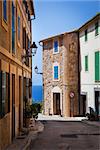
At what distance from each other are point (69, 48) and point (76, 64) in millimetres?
1631

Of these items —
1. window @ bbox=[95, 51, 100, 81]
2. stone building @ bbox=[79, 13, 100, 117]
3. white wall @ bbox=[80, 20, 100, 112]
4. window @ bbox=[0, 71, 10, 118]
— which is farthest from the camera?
white wall @ bbox=[80, 20, 100, 112]

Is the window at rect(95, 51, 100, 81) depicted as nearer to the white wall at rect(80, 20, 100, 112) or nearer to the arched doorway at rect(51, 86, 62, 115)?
the white wall at rect(80, 20, 100, 112)

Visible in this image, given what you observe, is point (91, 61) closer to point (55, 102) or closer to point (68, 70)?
point (68, 70)

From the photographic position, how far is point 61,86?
34594mm

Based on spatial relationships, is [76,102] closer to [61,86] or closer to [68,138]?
[61,86]

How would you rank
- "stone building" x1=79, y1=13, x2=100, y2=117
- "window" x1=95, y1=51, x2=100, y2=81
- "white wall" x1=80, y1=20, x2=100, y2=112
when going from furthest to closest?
"white wall" x1=80, y1=20, x2=100, y2=112
"stone building" x1=79, y1=13, x2=100, y2=117
"window" x1=95, y1=51, x2=100, y2=81

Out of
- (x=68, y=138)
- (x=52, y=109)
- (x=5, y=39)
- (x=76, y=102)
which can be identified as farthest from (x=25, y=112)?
(x=52, y=109)

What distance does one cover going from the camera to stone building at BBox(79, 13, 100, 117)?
1046 inches

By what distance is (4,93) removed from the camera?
1081cm

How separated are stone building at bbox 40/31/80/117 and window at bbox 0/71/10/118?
21153 mm

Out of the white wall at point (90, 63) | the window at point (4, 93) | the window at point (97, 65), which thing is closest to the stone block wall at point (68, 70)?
the white wall at point (90, 63)

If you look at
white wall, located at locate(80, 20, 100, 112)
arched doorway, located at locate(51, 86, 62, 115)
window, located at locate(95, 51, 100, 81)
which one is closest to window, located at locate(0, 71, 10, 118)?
window, located at locate(95, 51, 100, 81)

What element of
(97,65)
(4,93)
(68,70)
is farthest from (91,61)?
(4,93)

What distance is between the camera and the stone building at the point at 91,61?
26.6 meters
